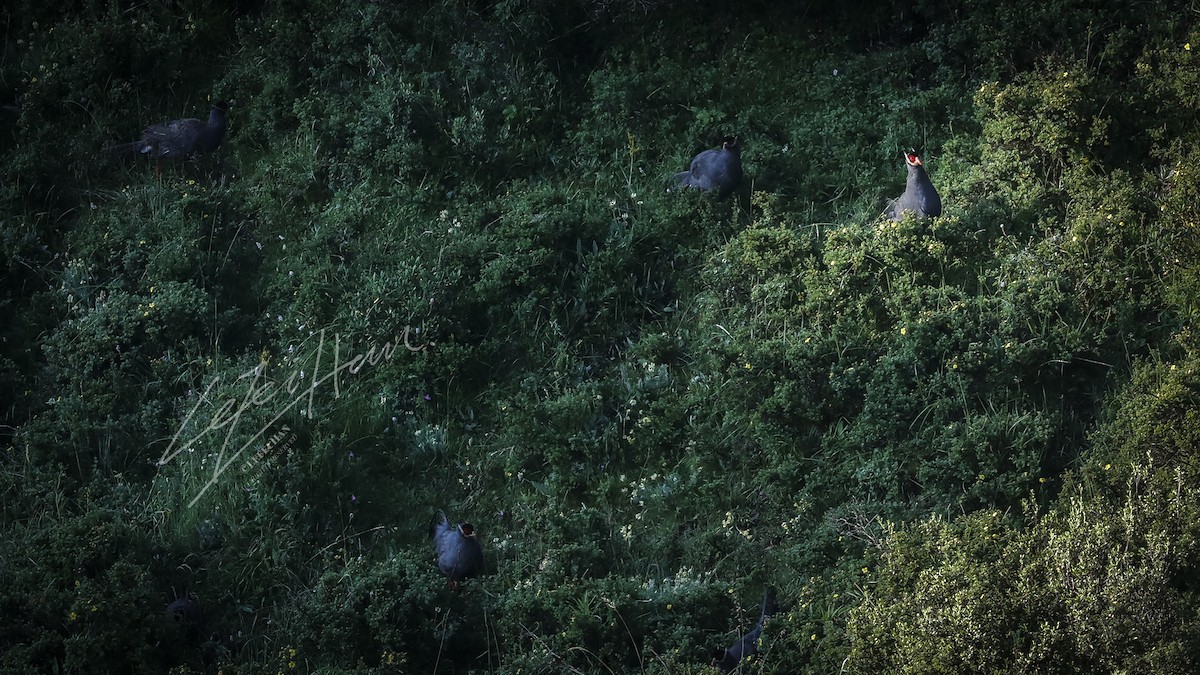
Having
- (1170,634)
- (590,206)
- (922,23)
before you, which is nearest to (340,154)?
(590,206)

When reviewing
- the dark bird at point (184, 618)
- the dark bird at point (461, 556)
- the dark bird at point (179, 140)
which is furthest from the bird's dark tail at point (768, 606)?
the dark bird at point (179, 140)

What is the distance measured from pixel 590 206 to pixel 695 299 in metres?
0.95

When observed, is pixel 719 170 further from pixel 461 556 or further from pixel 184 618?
pixel 184 618

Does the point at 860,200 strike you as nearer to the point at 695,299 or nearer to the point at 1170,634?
the point at 695,299

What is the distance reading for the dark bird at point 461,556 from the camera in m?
6.93

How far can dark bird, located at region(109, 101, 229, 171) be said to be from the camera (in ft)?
29.8

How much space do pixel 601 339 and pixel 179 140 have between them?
3117mm

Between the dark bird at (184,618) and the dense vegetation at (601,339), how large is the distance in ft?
0.22

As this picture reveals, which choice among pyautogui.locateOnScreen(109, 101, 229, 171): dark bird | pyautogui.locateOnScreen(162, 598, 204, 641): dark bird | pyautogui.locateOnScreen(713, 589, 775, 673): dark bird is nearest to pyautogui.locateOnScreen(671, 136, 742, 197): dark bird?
pyautogui.locateOnScreen(713, 589, 775, 673): dark bird

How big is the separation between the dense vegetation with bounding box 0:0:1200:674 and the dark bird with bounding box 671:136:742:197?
0.36 ft

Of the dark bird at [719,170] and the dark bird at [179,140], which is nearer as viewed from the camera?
the dark bird at [719,170]

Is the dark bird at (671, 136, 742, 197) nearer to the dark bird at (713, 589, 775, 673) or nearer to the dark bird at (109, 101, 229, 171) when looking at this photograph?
the dark bird at (713, 589, 775, 673)

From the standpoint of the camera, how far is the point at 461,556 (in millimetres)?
6934

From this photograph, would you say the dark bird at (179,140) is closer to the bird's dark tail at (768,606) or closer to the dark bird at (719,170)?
the dark bird at (719,170)
